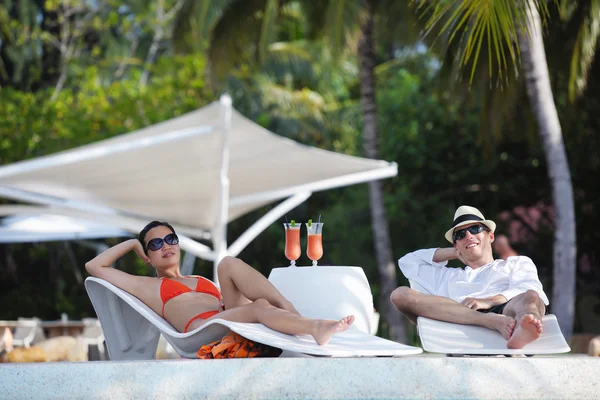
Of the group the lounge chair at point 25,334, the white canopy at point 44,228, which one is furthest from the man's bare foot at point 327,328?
the white canopy at point 44,228

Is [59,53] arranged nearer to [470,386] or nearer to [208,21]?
[208,21]

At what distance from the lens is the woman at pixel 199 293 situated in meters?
4.15

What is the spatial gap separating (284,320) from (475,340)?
3.04ft

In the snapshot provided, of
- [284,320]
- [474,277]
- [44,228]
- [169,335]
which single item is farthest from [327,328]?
[44,228]

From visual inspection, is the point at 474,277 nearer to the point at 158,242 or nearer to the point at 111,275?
the point at 158,242

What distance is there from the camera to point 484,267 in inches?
187

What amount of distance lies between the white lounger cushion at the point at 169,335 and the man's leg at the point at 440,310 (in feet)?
0.82

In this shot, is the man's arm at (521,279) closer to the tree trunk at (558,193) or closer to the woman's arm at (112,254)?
the woman's arm at (112,254)

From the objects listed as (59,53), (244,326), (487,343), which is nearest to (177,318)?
(244,326)

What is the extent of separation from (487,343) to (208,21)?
10359 mm

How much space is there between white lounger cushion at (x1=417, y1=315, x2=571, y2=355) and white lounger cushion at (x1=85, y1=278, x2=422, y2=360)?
0.15 meters

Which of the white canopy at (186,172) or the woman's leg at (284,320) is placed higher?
the white canopy at (186,172)

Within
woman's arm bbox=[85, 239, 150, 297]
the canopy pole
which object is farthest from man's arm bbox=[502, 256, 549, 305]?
the canopy pole

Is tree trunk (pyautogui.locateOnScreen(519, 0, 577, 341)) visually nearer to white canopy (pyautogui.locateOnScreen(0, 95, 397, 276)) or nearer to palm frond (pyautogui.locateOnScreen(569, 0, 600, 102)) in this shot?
palm frond (pyautogui.locateOnScreen(569, 0, 600, 102))
